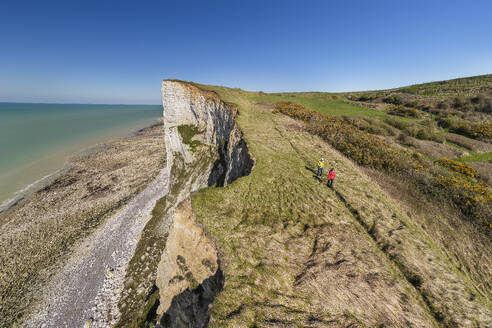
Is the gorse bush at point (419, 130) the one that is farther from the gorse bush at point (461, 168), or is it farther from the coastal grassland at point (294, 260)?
the coastal grassland at point (294, 260)

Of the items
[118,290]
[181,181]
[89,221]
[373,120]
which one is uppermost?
[373,120]

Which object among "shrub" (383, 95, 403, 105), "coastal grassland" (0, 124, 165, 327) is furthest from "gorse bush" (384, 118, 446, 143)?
"coastal grassland" (0, 124, 165, 327)

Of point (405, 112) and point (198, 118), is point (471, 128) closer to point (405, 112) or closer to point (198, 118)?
point (405, 112)

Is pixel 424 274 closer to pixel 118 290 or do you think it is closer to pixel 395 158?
pixel 395 158

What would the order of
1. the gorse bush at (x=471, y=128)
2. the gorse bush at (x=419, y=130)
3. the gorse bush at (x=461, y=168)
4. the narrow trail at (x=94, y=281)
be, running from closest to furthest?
the gorse bush at (x=461, y=168) < the narrow trail at (x=94, y=281) < the gorse bush at (x=471, y=128) < the gorse bush at (x=419, y=130)

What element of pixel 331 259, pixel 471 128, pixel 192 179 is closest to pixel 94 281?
pixel 192 179

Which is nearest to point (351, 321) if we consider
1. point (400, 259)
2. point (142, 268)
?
point (400, 259)

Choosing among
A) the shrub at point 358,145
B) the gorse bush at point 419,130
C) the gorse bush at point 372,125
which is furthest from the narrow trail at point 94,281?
the gorse bush at point 419,130
